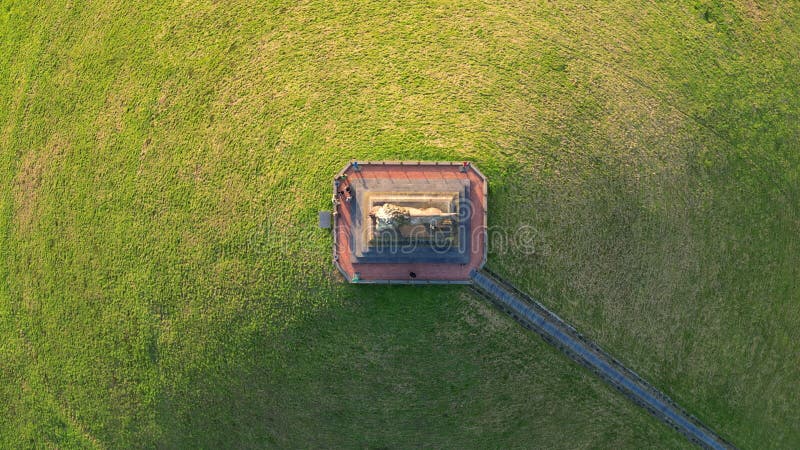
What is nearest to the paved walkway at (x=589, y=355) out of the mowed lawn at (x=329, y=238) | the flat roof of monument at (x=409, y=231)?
the mowed lawn at (x=329, y=238)

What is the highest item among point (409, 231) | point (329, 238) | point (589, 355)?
point (409, 231)

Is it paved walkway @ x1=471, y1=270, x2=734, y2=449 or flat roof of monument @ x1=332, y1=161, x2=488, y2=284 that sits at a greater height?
flat roof of monument @ x1=332, y1=161, x2=488, y2=284

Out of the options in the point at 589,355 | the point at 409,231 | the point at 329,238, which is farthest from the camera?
the point at 589,355

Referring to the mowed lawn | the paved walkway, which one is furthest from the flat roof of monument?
the paved walkway

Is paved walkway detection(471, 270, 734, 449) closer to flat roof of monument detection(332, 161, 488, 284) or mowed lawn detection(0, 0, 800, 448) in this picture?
mowed lawn detection(0, 0, 800, 448)

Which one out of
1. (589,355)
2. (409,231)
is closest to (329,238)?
(409,231)

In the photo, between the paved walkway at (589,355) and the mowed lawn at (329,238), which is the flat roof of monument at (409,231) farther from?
the paved walkway at (589,355)

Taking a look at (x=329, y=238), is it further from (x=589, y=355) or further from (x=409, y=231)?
(x=589, y=355)

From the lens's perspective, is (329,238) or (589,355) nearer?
(329,238)
